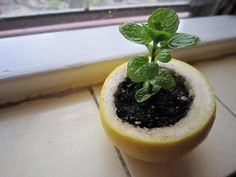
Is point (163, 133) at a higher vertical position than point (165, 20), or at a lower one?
lower

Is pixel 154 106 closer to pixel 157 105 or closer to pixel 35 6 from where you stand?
pixel 157 105

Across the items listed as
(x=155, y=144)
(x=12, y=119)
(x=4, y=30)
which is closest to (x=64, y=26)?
(x=4, y=30)

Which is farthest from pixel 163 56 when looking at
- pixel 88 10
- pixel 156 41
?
pixel 88 10

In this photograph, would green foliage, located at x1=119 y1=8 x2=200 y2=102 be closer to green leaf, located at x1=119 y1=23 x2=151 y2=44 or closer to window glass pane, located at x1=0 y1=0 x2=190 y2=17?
green leaf, located at x1=119 y1=23 x2=151 y2=44

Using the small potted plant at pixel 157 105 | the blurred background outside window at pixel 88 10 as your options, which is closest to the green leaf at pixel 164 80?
the small potted plant at pixel 157 105

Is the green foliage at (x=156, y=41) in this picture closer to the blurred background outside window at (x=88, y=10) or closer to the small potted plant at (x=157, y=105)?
the small potted plant at (x=157, y=105)

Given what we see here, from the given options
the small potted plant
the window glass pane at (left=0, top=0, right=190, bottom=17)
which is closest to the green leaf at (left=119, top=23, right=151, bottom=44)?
the small potted plant

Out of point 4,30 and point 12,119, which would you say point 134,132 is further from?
point 4,30
